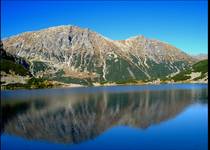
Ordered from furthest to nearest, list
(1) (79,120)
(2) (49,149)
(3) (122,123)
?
(1) (79,120) < (3) (122,123) < (2) (49,149)

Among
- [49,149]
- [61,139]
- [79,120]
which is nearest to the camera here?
[49,149]

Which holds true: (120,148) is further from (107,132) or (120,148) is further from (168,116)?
(168,116)

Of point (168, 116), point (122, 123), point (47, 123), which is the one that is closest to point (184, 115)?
point (168, 116)

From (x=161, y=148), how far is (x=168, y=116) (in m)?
38.2

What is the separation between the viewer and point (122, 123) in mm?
73750

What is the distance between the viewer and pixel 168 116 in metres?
83.1

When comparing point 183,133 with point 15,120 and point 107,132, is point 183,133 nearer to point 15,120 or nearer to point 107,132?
point 107,132

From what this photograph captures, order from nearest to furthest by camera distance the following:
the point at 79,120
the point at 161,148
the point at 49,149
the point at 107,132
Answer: the point at 161,148
the point at 49,149
the point at 107,132
the point at 79,120

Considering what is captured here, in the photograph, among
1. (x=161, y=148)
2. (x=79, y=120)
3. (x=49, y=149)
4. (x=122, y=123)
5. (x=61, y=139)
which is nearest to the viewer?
(x=161, y=148)

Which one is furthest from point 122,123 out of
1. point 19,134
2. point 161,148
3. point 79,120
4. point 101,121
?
point 161,148

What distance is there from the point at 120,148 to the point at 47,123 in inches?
1366

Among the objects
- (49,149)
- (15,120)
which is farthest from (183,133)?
(15,120)

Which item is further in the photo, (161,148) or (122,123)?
(122,123)

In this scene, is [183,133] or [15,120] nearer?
[183,133]
